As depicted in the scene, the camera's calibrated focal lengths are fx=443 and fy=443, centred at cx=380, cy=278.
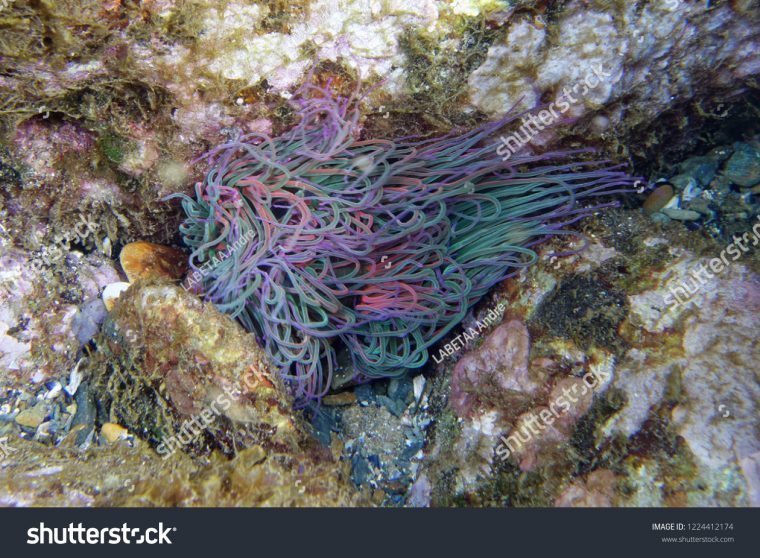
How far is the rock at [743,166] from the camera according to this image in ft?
14.1

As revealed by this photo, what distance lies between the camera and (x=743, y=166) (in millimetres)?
4336

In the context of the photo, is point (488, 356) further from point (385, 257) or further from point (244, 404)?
point (244, 404)

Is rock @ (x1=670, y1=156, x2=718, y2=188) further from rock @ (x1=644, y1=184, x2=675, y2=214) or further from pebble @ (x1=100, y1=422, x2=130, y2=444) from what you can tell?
pebble @ (x1=100, y1=422, x2=130, y2=444)

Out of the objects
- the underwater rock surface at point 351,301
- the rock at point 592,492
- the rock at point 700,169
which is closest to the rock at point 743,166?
the rock at point 700,169

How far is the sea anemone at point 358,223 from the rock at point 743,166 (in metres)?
1.48

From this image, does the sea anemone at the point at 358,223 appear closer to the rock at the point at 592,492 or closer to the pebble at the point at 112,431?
the pebble at the point at 112,431

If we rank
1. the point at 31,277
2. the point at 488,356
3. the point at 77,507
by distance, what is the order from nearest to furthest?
the point at 77,507
the point at 488,356
the point at 31,277

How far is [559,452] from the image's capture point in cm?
294

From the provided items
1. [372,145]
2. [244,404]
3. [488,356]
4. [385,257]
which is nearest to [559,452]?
[488,356]

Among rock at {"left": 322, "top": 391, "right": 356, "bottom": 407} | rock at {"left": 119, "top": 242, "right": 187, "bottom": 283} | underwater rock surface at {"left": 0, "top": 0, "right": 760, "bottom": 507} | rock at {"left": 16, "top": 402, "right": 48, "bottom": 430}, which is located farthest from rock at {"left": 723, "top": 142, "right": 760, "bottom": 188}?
rock at {"left": 16, "top": 402, "right": 48, "bottom": 430}

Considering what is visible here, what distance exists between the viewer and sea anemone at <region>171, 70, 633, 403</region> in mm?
3543

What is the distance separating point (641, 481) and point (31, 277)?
5.04 meters

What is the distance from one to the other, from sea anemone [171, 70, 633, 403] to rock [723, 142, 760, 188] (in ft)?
4.85

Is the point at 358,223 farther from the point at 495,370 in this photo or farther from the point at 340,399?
the point at 340,399
